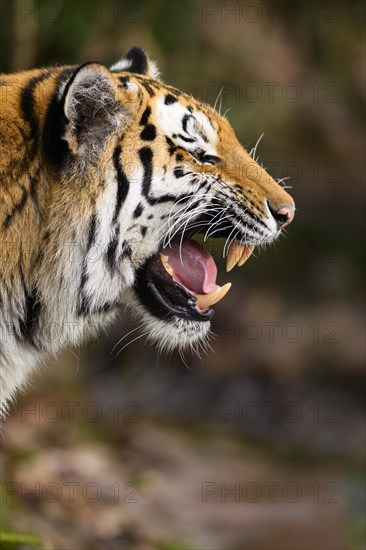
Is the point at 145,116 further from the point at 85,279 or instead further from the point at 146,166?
the point at 85,279

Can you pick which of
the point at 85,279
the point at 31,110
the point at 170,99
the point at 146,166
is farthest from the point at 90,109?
the point at 85,279

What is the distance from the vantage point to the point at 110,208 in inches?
151

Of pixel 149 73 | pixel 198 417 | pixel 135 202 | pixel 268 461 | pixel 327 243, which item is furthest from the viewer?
pixel 327 243

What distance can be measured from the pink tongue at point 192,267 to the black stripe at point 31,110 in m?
0.83

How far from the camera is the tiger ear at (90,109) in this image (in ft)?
11.9

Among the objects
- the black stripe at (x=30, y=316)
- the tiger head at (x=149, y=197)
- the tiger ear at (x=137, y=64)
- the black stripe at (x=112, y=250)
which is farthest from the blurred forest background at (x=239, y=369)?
the tiger ear at (x=137, y=64)

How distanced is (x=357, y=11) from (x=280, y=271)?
3.21 metres

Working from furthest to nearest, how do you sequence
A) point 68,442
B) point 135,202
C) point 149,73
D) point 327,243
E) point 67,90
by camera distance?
point 327,243 < point 68,442 < point 149,73 < point 135,202 < point 67,90

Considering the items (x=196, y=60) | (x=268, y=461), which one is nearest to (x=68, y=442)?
(x=268, y=461)

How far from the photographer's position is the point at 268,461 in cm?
950

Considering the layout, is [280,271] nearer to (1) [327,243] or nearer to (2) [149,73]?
(1) [327,243]

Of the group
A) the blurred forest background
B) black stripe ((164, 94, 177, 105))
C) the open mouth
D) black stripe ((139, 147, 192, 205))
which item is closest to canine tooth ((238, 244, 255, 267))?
the open mouth

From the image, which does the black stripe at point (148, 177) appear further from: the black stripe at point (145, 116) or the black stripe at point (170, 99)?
the black stripe at point (170, 99)

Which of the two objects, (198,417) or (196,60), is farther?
(198,417)
